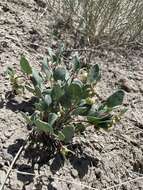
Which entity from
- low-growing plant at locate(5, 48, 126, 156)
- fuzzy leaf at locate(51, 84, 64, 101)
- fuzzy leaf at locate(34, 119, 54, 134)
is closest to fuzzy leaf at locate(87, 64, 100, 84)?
low-growing plant at locate(5, 48, 126, 156)

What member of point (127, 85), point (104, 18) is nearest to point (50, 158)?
point (127, 85)

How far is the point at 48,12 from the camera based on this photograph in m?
2.68

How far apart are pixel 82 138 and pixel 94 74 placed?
278 millimetres

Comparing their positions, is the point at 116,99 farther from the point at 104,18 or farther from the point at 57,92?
the point at 104,18

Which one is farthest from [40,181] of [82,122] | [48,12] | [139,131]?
[48,12]

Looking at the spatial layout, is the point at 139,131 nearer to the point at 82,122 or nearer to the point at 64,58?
the point at 82,122

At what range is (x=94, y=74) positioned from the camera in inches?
76.3

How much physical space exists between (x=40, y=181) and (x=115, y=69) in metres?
0.96

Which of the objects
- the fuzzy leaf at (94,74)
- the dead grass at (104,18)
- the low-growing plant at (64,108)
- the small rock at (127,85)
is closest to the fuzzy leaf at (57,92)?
the low-growing plant at (64,108)

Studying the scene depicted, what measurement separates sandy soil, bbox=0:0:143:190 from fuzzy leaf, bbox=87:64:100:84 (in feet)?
0.69

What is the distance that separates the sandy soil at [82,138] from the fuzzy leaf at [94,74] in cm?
21

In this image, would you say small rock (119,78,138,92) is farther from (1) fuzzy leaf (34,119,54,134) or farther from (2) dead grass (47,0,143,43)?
(1) fuzzy leaf (34,119,54,134)

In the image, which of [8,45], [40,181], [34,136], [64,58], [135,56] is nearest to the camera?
[40,181]

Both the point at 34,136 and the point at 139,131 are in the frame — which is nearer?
the point at 34,136
